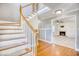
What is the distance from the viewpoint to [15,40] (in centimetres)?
178

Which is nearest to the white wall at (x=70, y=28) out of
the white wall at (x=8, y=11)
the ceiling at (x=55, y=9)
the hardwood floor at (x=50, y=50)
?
the ceiling at (x=55, y=9)

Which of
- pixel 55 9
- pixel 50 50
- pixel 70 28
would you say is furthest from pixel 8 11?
pixel 70 28

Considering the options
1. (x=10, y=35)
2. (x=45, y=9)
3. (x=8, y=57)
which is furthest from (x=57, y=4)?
(x=8, y=57)

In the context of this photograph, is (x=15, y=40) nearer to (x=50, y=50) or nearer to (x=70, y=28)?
(x=50, y=50)

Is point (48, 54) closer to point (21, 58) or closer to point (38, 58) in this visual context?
point (38, 58)

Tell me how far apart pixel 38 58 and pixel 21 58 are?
1.00ft

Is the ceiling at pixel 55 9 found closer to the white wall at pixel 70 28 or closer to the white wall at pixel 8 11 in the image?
the white wall at pixel 70 28

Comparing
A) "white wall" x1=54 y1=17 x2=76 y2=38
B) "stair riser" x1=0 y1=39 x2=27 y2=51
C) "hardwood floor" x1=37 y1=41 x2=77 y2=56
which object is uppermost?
"white wall" x1=54 y1=17 x2=76 y2=38

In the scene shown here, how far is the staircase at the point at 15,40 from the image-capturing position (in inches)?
68.8

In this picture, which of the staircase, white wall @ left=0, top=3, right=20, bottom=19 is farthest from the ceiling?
white wall @ left=0, top=3, right=20, bottom=19

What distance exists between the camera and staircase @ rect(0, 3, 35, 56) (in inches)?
68.8

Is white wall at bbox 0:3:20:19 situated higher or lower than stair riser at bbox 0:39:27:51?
higher

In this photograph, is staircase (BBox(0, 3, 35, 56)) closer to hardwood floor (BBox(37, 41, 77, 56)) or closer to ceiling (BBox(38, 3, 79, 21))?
hardwood floor (BBox(37, 41, 77, 56))

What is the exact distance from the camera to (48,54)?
180 centimetres
